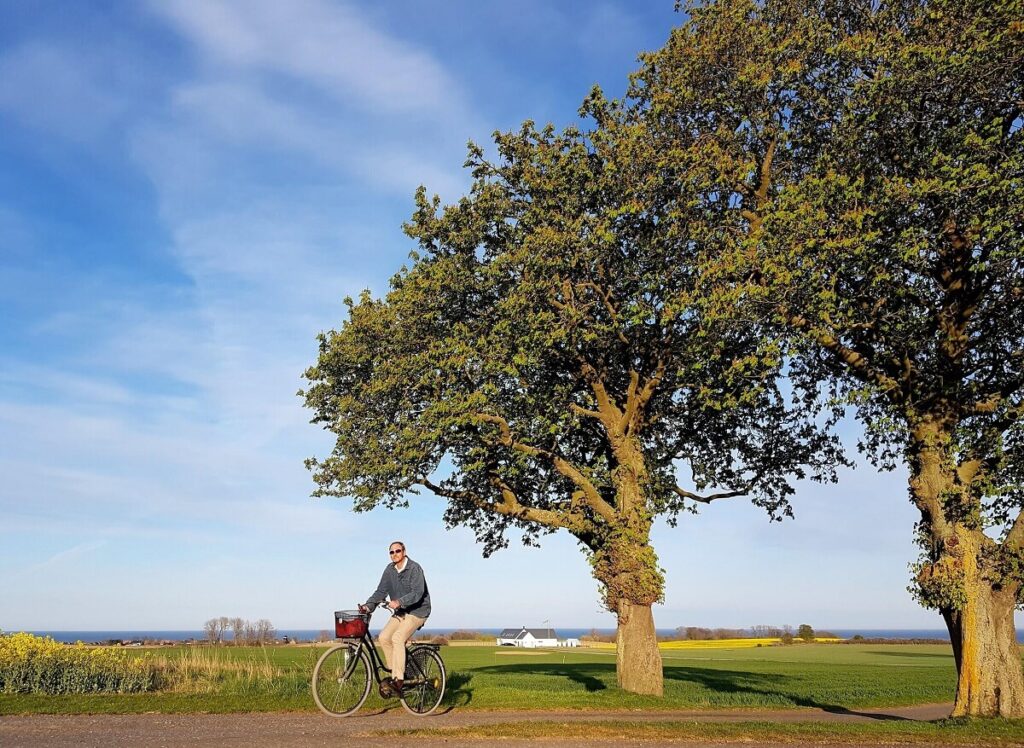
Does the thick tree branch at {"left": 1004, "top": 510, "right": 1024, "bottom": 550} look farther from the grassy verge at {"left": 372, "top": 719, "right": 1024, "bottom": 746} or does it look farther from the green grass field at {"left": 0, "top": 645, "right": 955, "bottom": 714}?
the green grass field at {"left": 0, "top": 645, "right": 955, "bottom": 714}

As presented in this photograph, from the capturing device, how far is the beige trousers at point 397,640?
13.1 m

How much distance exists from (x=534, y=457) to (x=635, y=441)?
107 inches

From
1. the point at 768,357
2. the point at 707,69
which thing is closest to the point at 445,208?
the point at 707,69

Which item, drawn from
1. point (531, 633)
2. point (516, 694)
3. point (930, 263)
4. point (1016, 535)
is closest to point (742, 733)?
point (516, 694)

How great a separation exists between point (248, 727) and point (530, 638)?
99.6m

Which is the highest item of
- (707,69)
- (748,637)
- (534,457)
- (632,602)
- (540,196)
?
(707,69)

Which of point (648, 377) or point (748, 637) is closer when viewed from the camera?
point (648, 377)

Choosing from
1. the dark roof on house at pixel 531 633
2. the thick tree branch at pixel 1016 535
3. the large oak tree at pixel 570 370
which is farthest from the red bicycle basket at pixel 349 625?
the dark roof on house at pixel 531 633

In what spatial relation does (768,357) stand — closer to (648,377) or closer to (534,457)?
(648,377)

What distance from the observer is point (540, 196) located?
2094 centimetres

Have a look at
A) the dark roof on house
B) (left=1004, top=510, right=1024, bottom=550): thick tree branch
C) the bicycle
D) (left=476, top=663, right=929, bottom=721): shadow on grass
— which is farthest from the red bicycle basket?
the dark roof on house

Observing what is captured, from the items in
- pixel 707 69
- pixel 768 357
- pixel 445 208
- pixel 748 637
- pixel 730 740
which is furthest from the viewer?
pixel 748 637

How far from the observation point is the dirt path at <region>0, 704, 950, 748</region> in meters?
10.7

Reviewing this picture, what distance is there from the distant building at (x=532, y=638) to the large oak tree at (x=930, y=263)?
88599 mm
